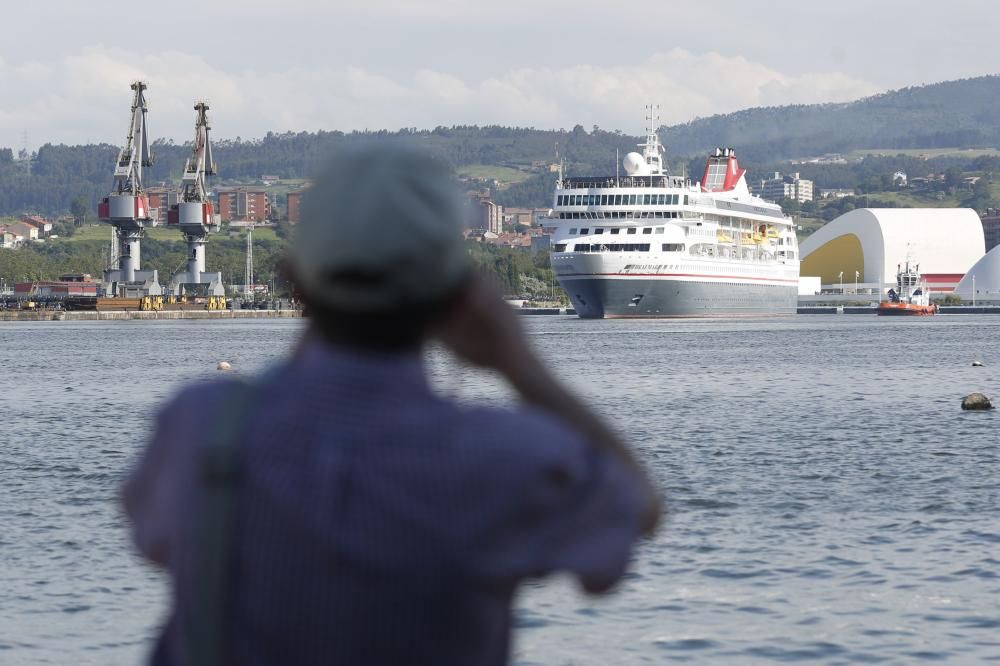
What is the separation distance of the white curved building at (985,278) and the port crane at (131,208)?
81507 millimetres

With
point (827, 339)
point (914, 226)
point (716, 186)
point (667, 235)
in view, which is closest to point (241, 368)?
point (827, 339)

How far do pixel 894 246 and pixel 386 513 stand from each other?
163 metres

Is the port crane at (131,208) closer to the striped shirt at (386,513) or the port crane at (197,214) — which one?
the port crane at (197,214)

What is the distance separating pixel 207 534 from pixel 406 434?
1.02 ft

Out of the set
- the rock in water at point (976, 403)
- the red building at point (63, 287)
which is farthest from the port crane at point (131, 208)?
the rock in water at point (976, 403)

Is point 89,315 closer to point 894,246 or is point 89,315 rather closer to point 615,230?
point 615,230

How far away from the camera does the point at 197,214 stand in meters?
141

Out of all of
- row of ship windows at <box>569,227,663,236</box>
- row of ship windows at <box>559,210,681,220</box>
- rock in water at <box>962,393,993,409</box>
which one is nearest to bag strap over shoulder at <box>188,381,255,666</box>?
rock in water at <box>962,393,993,409</box>

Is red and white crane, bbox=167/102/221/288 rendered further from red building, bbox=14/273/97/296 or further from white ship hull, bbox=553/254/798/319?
white ship hull, bbox=553/254/798/319

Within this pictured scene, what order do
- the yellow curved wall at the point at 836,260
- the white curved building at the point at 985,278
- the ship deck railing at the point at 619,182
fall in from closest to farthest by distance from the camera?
the ship deck railing at the point at 619,182, the white curved building at the point at 985,278, the yellow curved wall at the point at 836,260

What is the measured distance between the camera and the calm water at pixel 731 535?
10375mm

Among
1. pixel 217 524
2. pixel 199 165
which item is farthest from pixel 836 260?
→ pixel 217 524

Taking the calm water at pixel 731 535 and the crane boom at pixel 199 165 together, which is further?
the crane boom at pixel 199 165

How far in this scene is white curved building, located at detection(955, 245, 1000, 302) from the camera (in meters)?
154
